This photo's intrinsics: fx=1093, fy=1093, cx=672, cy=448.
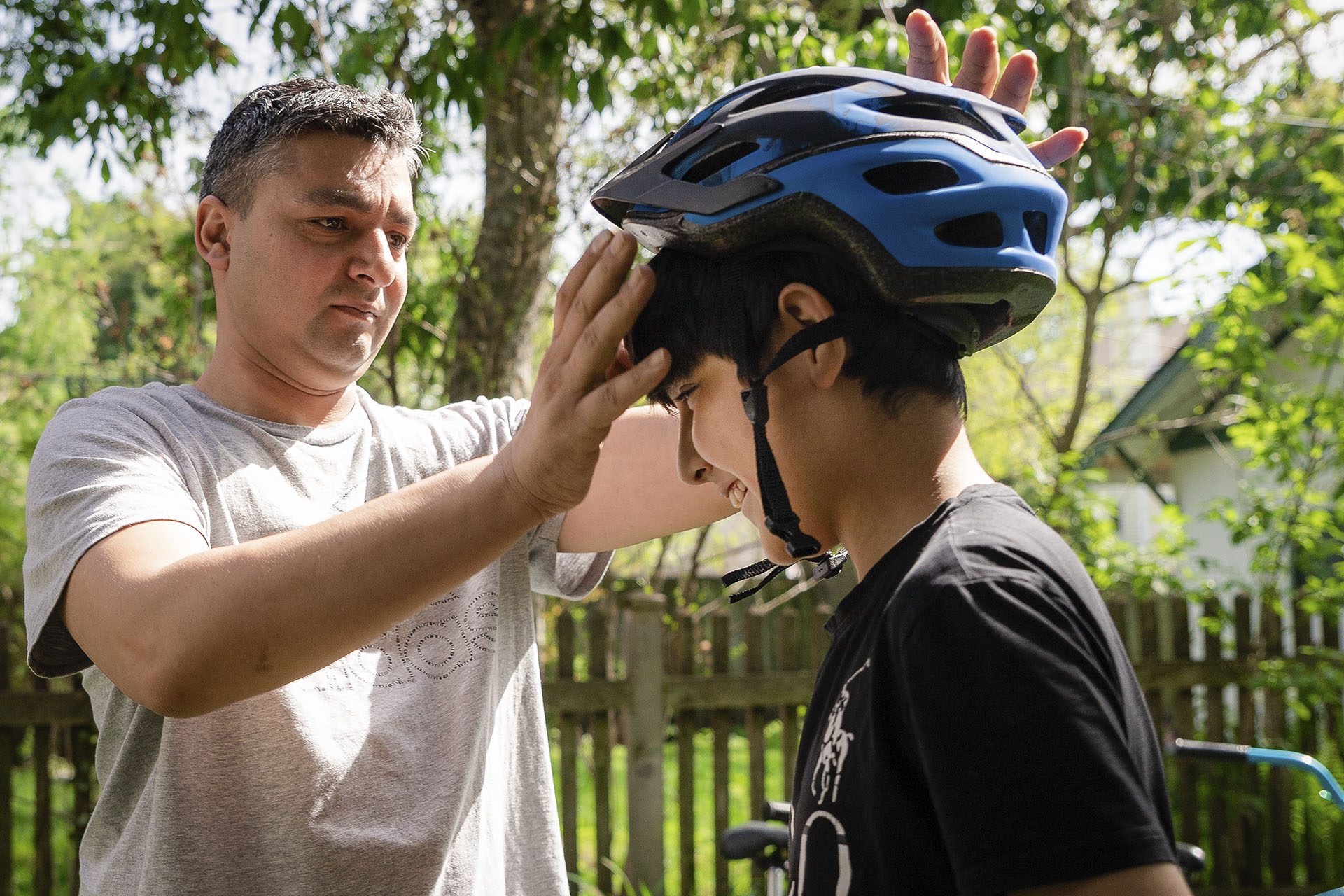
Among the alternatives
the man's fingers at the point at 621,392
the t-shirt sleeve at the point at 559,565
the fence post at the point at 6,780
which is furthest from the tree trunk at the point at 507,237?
the man's fingers at the point at 621,392

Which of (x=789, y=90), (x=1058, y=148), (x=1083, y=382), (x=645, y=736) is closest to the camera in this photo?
(x=789, y=90)

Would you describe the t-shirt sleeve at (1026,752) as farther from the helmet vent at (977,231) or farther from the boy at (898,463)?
the helmet vent at (977,231)

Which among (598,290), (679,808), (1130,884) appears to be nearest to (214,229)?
(598,290)

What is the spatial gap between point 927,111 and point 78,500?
150cm

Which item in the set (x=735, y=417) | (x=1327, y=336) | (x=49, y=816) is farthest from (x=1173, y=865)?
(x=1327, y=336)

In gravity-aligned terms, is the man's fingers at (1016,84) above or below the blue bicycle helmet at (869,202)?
above

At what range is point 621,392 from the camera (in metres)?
1.57

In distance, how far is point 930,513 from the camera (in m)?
1.47

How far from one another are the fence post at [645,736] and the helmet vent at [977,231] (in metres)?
4.17

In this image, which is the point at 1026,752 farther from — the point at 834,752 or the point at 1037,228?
the point at 1037,228

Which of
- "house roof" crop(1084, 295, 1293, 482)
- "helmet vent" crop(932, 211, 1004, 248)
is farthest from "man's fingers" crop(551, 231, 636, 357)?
"house roof" crop(1084, 295, 1293, 482)

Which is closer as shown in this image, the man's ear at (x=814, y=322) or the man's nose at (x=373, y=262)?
the man's ear at (x=814, y=322)

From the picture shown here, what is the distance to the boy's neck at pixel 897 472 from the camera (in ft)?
5.00

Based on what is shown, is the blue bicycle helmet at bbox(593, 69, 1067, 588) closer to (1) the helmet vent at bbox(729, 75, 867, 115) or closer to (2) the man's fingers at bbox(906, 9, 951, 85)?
(1) the helmet vent at bbox(729, 75, 867, 115)
